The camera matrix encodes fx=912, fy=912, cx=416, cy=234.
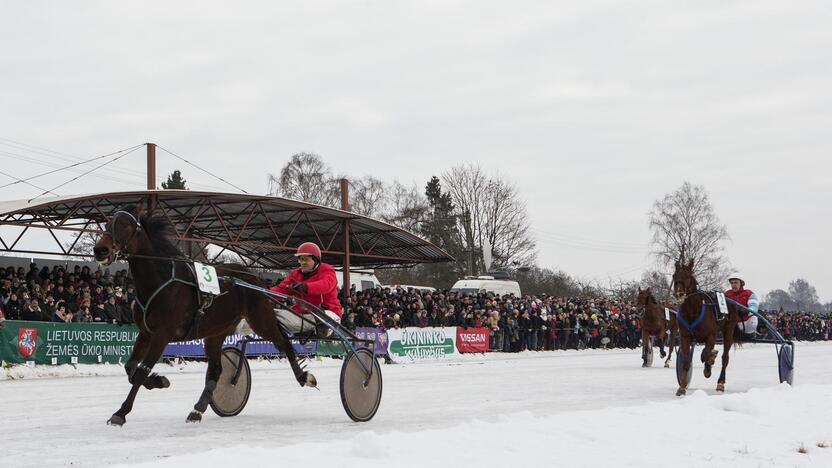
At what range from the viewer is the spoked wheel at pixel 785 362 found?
536 inches

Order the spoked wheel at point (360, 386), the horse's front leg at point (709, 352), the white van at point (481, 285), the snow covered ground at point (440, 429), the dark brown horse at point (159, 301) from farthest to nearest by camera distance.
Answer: the white van at point (481, 285) → the horse's front leg at point (709, 352) → the spoked wheel at point (360, 386) → the dark brown horse at point (159, 301) → the snow covered ground at point (440, 429)

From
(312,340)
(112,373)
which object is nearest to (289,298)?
(312,340)

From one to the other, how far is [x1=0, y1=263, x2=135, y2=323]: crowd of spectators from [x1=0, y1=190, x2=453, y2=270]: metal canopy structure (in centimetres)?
168

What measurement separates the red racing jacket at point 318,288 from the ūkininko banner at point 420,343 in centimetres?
1563

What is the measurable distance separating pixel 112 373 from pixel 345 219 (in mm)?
12405

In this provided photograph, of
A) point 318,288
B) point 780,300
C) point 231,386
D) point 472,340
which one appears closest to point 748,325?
point 318,288

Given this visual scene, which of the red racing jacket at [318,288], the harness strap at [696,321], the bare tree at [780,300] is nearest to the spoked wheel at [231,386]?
A: the red racing jacket at [318,288]

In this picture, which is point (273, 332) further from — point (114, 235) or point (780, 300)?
point (780, 300)

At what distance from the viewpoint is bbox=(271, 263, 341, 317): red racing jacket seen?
31.9ft

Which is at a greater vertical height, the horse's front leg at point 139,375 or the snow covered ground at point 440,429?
the horse's front leg at point 139,375

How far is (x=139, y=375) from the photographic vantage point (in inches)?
317

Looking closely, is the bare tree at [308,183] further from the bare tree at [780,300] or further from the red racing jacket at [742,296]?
the bare tree at [780,300]

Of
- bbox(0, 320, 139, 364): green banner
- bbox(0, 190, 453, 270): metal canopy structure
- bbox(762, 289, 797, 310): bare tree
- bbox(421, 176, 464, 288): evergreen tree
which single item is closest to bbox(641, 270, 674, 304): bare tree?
bbox(421, 176, 464, 288): evergreen tree

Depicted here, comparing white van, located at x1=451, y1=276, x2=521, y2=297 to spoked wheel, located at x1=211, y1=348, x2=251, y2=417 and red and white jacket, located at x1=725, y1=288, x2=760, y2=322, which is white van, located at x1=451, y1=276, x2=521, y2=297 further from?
spoked wheel, located at x1=211, y1=348, x2=251, y2=417
